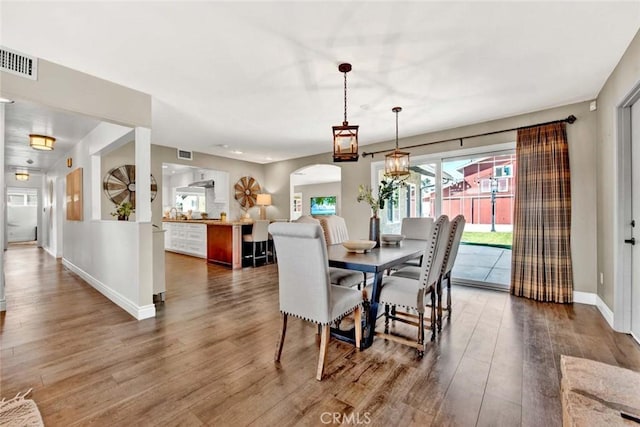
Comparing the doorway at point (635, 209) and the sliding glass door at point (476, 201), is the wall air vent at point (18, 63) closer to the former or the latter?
the sliding glass door at point (476, 201)

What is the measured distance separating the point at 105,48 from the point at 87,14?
1.34ft

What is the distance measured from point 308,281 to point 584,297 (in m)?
3.60

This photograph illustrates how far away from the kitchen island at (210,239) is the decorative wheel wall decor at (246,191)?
0.92 metres

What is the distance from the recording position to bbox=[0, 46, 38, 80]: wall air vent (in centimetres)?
215

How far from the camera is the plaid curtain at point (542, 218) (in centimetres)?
335

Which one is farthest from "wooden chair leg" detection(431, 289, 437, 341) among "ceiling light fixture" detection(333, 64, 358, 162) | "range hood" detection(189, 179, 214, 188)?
"range hood" detection(189, 179, 214, 188)

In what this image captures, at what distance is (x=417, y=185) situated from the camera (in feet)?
15.7

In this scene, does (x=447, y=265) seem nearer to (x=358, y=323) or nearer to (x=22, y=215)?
(x=358, y=323)

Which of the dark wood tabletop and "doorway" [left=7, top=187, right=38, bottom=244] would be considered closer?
the dark wood tabletop

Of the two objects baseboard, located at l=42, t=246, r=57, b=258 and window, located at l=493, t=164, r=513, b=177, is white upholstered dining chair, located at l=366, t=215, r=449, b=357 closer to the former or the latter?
window, located at l=493, t=164, r=513, b=177

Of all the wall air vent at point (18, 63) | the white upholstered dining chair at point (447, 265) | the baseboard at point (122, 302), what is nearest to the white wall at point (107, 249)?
the baseboard at point (122, 302)

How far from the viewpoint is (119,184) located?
15.4 ft

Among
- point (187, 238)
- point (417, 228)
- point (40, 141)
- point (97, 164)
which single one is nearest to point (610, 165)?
point (417, 228)

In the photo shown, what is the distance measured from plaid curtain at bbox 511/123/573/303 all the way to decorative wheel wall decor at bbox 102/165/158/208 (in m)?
6.07
